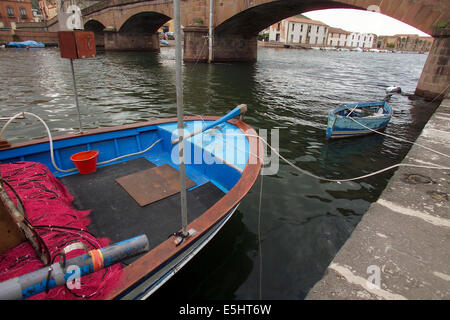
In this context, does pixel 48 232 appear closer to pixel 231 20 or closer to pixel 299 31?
pixel 231 20

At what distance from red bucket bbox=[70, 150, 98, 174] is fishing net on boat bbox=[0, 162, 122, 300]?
809 mm

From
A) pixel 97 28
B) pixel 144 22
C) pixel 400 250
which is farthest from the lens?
pixel 97 28

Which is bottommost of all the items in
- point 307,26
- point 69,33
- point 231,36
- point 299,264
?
point 299,264

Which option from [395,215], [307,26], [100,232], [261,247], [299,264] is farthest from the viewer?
[307,26]

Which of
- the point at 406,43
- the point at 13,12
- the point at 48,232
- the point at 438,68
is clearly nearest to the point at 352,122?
the point at 48,232

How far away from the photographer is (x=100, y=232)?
12.6 ft

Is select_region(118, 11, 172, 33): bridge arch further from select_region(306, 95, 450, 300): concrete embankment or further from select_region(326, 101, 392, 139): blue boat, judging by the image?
select_region(306, 95, 450, 300): concrete embankment

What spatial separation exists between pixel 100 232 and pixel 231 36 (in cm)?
3327

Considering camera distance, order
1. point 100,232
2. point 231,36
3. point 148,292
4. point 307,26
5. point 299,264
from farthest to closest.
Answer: point 307,26
point 231,36
point 299,264
point 100,232
point 148,292

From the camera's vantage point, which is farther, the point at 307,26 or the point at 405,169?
the point at 307,26

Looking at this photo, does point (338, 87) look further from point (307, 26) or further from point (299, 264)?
point (307, 26)

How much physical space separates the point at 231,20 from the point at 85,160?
27003 millimetres

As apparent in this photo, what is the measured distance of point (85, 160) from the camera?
499 cm
